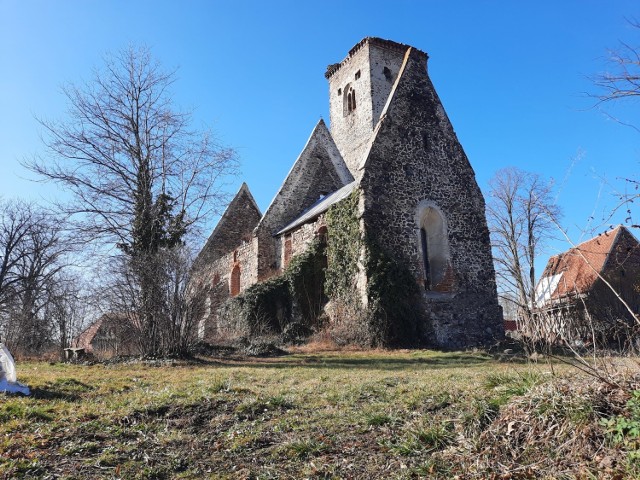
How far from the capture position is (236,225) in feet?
89.9

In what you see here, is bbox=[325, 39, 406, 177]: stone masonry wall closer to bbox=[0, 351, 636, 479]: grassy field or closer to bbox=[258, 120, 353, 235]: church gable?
bbox=[258, 120, 353, 235]: church gable

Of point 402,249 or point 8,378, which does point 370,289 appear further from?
point 8,378

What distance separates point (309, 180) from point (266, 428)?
1907 cm

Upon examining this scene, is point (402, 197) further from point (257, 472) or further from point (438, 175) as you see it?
point (257, 472)

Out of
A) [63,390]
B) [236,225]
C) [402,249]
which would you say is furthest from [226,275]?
[63,390]

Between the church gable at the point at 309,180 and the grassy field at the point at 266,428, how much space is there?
14.9m

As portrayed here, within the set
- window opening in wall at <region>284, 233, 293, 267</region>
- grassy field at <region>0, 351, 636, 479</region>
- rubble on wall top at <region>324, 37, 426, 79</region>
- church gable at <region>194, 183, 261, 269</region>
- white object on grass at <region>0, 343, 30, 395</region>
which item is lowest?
grassy field at <region>0, 351, 636, 479</region>

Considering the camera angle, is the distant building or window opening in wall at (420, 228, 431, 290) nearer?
the distant building

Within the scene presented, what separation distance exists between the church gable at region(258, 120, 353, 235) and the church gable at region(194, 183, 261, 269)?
4547 mm

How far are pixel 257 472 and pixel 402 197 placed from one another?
13106 millimetres

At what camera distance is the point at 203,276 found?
14.0 metres

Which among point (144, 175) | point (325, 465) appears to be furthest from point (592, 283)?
point (325, 465)

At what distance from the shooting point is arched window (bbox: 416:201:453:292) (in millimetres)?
16656

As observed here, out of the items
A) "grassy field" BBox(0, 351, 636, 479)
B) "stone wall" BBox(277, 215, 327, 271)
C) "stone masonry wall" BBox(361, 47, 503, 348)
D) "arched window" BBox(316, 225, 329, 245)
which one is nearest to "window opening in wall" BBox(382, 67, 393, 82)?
"stone masonry wall" BBox(361, 47, 503, 348)
